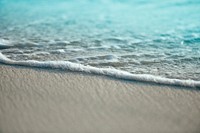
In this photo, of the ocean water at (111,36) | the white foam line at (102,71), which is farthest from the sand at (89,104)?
the ocean water at (111,36)

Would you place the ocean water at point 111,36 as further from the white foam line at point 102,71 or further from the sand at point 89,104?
the sand at point 89,104

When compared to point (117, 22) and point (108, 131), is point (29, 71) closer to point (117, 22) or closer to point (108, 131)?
point (108, 131)

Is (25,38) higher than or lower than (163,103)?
higher

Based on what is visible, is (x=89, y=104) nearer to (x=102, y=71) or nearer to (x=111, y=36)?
(x=102, y=71)

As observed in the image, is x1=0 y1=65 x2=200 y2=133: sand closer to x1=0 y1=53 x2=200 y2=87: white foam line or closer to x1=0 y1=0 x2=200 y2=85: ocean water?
x1=0 y1=53 x2=200 y2=87: white foam line

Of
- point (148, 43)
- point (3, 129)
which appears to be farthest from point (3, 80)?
point (148, 43)
